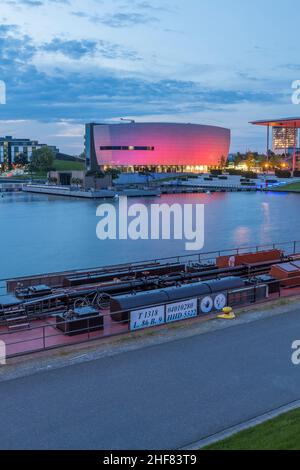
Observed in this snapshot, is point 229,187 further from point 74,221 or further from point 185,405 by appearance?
point 185,405

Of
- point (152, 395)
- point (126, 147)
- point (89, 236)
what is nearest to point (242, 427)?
point (152, 395)

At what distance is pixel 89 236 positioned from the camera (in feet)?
187

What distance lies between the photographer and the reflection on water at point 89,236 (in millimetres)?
42475

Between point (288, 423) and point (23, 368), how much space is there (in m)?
5.94

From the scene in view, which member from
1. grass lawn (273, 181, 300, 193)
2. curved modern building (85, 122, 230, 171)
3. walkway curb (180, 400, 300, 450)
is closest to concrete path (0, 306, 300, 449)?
walkway curb (180, 400, 300, 450)

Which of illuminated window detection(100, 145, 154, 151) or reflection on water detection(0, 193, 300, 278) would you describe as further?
illuminated window detection(100, 145, 154, 151)

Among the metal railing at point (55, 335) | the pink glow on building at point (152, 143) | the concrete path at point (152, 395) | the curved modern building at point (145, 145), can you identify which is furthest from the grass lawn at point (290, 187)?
the concrete path at point (152, 395)

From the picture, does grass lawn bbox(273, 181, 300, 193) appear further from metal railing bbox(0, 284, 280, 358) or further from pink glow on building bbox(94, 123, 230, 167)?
metal railing bbox(0, 284, 280, 358)

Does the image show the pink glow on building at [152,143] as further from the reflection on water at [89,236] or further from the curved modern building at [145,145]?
the reflection on water at [89,236]

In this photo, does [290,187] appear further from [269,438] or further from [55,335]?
[269,438]

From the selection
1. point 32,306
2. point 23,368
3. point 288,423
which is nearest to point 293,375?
point 288,423

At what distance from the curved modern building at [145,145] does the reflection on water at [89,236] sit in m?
87.7

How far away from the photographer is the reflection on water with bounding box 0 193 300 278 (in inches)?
1672

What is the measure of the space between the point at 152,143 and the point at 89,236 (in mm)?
125193
